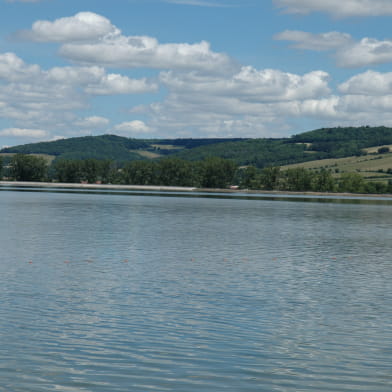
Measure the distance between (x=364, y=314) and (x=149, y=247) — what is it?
3079 centimetres

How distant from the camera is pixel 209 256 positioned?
51.9 metres

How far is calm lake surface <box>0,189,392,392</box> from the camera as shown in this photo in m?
19.5

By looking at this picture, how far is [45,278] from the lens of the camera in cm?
3700

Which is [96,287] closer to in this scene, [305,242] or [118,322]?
[118,322]

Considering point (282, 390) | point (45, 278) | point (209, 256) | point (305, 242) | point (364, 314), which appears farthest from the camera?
point (305, 242)

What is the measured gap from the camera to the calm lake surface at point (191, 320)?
768 inches

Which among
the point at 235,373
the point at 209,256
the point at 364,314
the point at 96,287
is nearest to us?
the point at 235,373

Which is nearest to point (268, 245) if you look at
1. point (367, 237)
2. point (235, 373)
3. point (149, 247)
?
point (149, 247)

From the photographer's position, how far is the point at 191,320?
26.9 m

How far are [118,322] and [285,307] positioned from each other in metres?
8.59

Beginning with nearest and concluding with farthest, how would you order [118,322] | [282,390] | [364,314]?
[282,390]
[118,322]
[364,314]

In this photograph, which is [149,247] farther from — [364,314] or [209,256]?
[364,314]

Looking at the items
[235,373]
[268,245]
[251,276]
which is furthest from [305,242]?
[235,373]

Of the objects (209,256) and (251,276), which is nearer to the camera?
(251,276)
